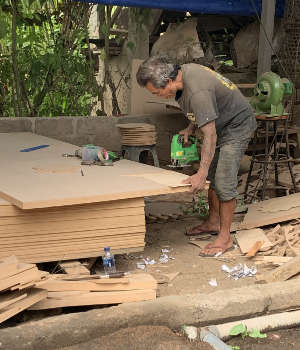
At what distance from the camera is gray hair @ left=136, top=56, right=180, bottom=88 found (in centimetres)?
466

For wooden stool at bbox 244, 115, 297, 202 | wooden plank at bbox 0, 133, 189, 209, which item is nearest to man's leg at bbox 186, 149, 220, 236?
wooden plank at bbox 0, 133, 189, 209

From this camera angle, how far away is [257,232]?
5523 millimetres

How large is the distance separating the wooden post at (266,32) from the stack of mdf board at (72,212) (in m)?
3.64

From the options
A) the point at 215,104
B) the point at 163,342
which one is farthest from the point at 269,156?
the point at 163,342

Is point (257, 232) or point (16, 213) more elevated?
point (16, 213)

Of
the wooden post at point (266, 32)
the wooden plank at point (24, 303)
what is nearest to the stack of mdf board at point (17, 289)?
the wooden plank at point (24, 303)

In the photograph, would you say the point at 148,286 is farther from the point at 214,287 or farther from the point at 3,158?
the point at 3,158

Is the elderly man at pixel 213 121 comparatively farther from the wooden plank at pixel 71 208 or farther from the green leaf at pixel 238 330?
the green leaf at pixel 238 330

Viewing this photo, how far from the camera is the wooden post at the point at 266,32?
784cm

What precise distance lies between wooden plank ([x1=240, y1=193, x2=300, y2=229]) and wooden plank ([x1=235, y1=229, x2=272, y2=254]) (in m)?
0.11

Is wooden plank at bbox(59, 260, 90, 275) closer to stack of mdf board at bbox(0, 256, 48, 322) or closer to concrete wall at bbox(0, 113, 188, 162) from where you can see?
stack of mdf board at bbox(0, 256, 48, 322)

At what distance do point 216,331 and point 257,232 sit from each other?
1891 millimetres

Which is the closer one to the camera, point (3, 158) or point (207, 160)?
point (207, 160)

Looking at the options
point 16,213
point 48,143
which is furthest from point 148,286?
point 48,143
